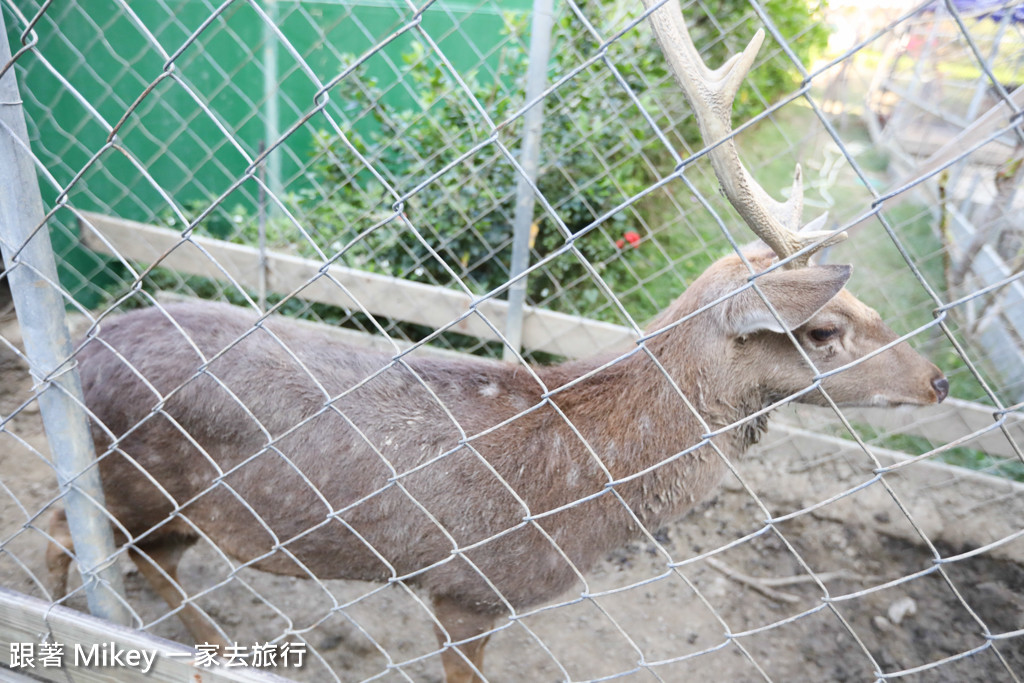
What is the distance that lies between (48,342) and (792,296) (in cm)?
199

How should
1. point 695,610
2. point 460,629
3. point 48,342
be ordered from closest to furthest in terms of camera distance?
point 48,342 < point 460,629 < point 695,610

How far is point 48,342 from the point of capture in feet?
5.97

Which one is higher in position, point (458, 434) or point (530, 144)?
point (530, 144)

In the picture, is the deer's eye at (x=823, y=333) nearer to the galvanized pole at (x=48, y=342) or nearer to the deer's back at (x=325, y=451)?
the deer's back at (x=325, y=451)

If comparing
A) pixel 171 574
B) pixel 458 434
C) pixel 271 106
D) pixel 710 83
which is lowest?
pixel 458 434

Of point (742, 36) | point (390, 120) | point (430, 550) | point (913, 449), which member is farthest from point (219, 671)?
point (742, 36)

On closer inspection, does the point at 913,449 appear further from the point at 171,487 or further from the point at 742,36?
the point at 171,487

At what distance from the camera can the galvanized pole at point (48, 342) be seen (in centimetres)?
166

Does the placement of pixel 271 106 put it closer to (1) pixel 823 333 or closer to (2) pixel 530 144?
(2) pixel 530 144

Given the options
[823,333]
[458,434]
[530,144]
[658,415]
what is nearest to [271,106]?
[530,144]

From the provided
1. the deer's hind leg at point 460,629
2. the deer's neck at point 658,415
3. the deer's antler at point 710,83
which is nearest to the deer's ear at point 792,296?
the deer's neck at point 658,415

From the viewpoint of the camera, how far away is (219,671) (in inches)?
70.7

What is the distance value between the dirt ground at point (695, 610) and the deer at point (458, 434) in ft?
1.93

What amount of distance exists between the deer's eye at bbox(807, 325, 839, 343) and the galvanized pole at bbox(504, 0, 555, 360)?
1198 mm
